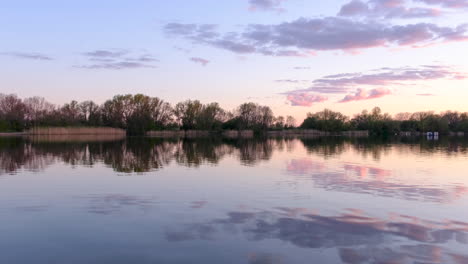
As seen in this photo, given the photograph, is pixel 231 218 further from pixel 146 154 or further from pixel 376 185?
pixel 146 154

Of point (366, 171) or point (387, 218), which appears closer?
point (387, 218)

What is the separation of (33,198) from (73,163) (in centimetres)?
1311

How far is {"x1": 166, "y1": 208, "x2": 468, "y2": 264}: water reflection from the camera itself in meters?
8.41

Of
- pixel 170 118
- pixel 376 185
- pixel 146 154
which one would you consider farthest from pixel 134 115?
pixel 376 185

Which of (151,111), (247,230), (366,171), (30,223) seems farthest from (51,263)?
(151,111)

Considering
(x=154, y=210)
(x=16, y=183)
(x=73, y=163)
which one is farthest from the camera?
(x=73, y=163)

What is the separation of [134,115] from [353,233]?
11525cm

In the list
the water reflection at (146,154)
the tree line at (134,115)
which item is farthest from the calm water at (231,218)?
the tree line at (134,115)

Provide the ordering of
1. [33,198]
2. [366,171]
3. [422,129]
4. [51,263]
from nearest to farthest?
1. [51,263]
2. [33,198]
3. [366,171]
4. [422,129]

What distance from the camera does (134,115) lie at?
120250mm

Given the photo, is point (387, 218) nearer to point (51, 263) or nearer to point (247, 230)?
point (247, 230)

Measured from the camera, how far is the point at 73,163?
27.0m

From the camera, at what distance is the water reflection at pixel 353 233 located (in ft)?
27.6

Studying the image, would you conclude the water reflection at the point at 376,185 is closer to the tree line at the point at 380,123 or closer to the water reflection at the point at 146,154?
the water reflection at the point at 146,154
